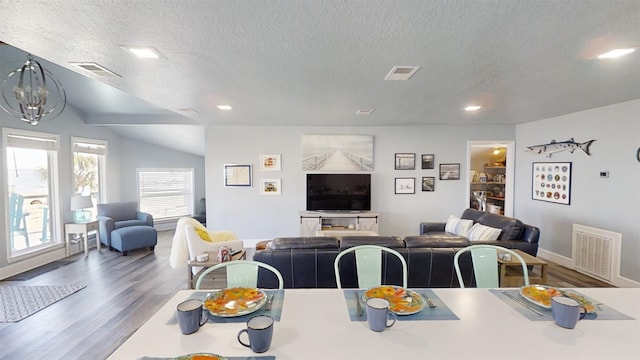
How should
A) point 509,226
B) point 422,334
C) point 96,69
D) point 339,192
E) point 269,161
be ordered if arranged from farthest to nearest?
point 269,161
point 339,192
point 509,226
point 96,69
point 422,334

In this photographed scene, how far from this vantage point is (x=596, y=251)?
392 centimetres

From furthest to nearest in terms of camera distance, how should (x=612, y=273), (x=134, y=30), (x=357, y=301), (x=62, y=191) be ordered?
(x=62, y=191), (x=612, y=273), (x=134, y=30), (x=357, y=301)

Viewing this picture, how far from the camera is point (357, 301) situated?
1.41m

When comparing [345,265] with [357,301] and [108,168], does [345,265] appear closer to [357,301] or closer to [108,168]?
[357,301]

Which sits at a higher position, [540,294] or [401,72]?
[401,72]

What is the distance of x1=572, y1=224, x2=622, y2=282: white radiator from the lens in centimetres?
372

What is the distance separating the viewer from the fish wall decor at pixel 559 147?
4223 millimetres

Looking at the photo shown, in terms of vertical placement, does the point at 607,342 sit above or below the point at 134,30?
below

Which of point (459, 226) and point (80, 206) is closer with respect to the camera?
point (459, 226)

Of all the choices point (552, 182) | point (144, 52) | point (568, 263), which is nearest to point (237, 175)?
point (144, 52)

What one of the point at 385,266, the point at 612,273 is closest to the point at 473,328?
the point at 385,266

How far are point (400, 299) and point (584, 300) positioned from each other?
0.89 m

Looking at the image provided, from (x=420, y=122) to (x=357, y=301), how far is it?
459 centimetres

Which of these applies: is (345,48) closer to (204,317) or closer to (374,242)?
(374,242)
